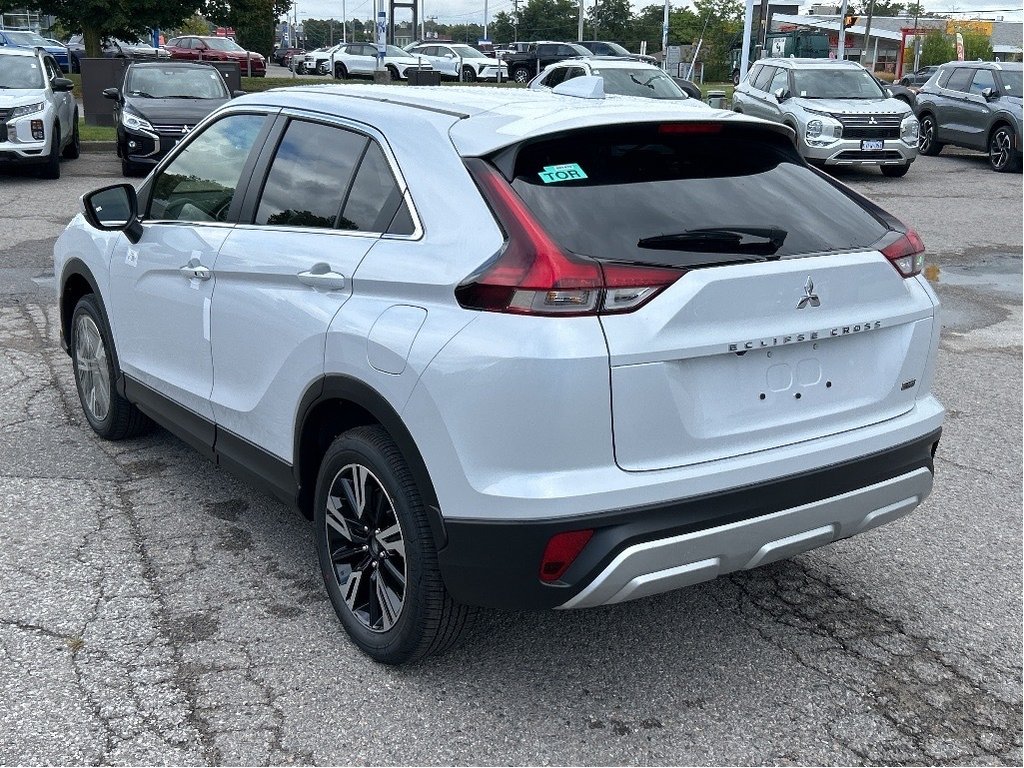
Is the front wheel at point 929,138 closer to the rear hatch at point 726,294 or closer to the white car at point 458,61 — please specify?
the rear hatch at point 726,294

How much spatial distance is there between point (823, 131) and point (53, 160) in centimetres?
1130

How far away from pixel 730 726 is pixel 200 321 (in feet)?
7.75

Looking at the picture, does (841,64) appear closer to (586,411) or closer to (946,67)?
(946,67)

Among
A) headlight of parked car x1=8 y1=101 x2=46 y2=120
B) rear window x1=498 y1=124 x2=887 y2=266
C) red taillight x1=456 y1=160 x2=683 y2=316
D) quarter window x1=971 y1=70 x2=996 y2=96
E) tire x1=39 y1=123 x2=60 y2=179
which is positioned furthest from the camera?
quarter window x1=971 y1=70 x2=996 y2=96

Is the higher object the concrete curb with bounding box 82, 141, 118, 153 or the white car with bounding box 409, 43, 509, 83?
the concrete curb with bounding box 82, 141, 118, 153

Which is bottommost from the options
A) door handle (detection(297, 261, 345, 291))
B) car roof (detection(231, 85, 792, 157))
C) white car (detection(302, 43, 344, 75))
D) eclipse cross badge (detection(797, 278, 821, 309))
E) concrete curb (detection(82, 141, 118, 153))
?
white car (detection(302, 43, 344, 75))

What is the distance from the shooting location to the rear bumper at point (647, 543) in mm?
2902

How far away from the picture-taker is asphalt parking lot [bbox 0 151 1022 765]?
3133 millimetres

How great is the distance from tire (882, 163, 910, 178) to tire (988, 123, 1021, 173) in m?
2.05

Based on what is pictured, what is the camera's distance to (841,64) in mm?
19297

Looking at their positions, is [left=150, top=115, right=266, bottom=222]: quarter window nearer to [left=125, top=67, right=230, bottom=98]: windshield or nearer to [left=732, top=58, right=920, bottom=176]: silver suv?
[left=125, top=67, right=230, bottom=98]: windshield

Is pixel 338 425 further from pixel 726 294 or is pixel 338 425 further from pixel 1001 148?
pixel 1001 148

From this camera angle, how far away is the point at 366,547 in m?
3.49

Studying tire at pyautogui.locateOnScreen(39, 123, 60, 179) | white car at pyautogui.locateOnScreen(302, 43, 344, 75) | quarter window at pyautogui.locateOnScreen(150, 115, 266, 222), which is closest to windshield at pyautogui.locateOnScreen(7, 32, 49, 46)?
white car at pyautogui.locateOnScreen(302, 43, 344, 75)
